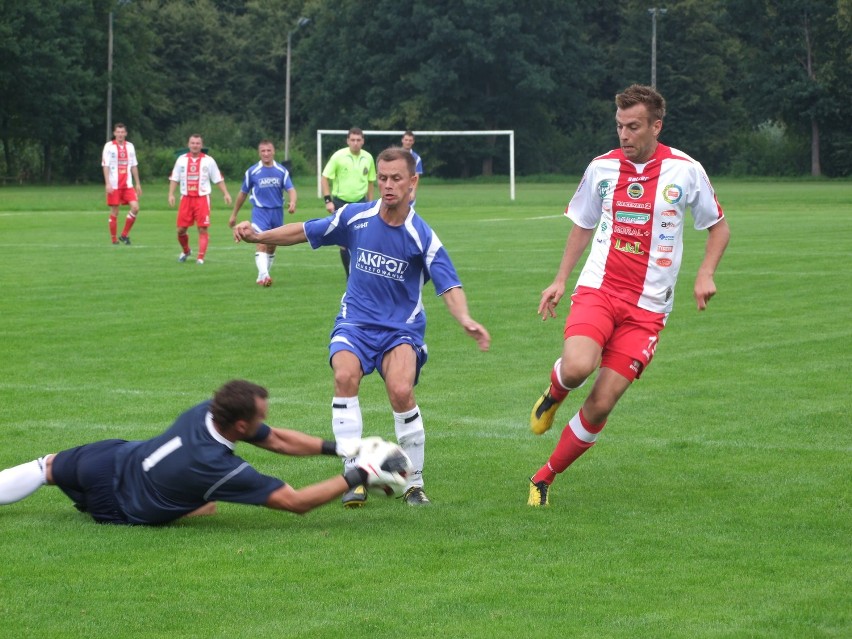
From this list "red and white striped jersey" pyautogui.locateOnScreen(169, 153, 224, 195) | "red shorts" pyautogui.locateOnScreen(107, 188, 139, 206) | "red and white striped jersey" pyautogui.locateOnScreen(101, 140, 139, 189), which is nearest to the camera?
"red and white striped jersey" pyautogui.locateOnScreen(169, 153, 224, 195)

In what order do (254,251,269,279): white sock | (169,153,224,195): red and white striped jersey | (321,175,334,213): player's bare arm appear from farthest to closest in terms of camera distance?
(169,153,224,195): red and white striped jersey → (321,175,334,213): player's bare arm → (254,251,269,279): white sock

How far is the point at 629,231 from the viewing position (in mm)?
7340

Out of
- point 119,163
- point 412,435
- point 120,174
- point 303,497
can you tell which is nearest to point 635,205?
point 412,435

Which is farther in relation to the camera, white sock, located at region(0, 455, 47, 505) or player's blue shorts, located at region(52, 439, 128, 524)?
white sock, located at region(0, 455, 47, 505)

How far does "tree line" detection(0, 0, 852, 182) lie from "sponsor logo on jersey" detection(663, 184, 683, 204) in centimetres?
6400

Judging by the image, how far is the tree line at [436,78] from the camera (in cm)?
7356

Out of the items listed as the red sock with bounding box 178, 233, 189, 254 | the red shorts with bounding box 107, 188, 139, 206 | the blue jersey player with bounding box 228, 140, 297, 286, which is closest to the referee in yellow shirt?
the blue jersey player with bounding box 228, 140, 297, 286

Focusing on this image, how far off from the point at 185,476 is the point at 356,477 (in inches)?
32.2

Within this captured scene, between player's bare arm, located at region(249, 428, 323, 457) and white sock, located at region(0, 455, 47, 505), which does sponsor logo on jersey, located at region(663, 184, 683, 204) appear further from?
white sock, located at region(0, 455, 47, 505)

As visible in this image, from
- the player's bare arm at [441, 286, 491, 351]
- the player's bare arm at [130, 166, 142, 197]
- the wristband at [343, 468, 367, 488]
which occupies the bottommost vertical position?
the wristband at [343, 468, 367, 488]

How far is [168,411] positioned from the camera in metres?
9.69

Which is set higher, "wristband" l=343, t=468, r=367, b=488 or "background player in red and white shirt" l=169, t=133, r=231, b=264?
"background player in red and white shirt" l=169, t=133, r=231, b=264

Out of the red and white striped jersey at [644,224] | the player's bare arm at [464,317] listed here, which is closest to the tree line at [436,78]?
the player's bare arm at [464,317]

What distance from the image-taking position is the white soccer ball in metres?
6.45
